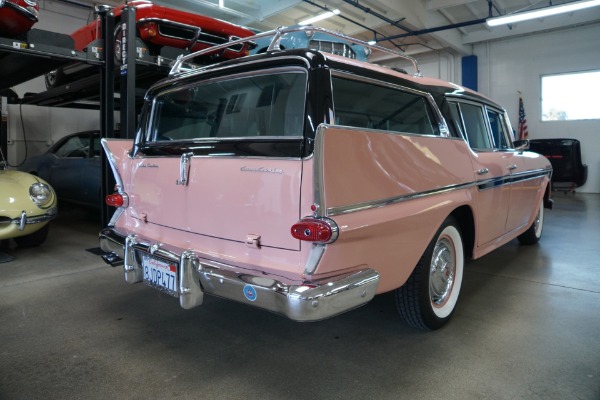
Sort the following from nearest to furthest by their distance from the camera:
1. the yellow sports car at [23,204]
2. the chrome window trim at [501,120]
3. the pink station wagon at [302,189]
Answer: the pink station wagon at [302,189], the chrome window trim at [501,120], the yellow sports car at [23,204]

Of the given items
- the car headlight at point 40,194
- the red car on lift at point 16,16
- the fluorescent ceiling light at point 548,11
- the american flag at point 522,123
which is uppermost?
the fluorescent ceiling light at point 548,11

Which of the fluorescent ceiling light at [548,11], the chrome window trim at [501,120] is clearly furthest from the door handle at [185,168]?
the fluorescent ceiling light at [548,11]

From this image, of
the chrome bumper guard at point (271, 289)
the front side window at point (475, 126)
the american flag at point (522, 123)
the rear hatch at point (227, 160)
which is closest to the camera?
the chrome bumper guard at point (271, 289)

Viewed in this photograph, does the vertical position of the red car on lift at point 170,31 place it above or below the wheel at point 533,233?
above

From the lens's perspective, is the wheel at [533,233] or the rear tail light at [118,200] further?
the wheel at [533,233]

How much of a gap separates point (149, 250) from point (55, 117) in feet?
31.1

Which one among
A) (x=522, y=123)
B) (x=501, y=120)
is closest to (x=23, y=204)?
(x=501, y=120)

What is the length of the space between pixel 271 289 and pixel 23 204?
3833 millimetres

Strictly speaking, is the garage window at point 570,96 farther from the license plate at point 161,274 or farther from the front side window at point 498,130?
the license plate at point 161,274

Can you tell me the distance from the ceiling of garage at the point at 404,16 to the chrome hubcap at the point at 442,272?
7.56 metres

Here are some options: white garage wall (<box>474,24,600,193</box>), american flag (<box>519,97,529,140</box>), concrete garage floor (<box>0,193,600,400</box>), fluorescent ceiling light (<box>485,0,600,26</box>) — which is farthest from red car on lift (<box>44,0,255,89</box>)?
white garage wall (<box>474,24,600,193</box>)

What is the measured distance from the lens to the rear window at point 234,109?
7.20 ft

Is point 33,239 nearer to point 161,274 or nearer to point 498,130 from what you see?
point 161,274

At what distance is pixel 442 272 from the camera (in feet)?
9.12
